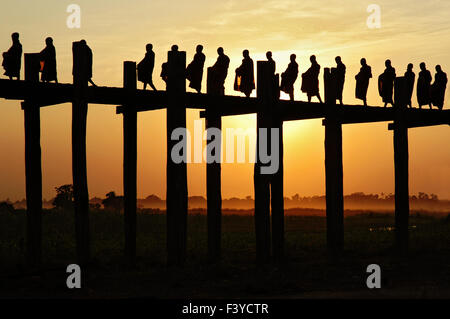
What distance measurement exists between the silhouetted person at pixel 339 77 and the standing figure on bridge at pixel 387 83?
1.47 metres

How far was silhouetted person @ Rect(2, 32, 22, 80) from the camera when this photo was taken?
16.8m

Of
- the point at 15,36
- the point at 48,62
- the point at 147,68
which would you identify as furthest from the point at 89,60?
the point at 147,68

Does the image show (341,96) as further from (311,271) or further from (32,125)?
(32,125)

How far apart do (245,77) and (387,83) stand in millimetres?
4455

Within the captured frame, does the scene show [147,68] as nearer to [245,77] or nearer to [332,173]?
[245,77]

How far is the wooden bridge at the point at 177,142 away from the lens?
16859 millimetres

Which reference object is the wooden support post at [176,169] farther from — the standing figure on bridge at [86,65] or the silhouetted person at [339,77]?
the silhouetted person at [339,77]

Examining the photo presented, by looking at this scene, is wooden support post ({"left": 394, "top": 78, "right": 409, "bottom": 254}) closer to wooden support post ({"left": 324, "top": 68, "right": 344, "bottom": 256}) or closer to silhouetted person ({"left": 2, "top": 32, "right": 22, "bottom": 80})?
wooden support post ({"left": 324, "top": 68, "right": 344, "bottom": 256})

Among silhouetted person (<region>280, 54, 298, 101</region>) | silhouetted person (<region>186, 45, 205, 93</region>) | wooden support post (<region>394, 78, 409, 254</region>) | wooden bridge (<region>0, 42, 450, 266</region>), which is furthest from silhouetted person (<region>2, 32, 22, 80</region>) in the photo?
wooden support post (<region>394, 78, 409, 254</region>)

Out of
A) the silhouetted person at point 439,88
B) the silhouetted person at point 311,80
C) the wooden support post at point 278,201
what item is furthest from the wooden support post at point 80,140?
the silhouetted person at point 439,88

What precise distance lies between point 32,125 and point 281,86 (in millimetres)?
5757

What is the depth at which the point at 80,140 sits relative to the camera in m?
Result: 16.9
